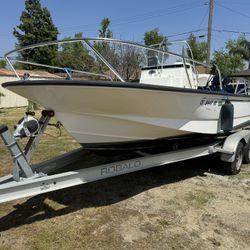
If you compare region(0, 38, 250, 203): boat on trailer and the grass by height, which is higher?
region(0, 38, 250, 203): boat on trailer

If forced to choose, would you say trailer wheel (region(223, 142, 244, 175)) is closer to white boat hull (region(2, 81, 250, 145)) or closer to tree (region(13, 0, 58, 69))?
white boat hull (region(2, 81, 250, 145))

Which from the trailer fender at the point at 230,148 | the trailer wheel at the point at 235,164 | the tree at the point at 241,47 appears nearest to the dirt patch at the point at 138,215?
the trailer wheel at the point at 235,164

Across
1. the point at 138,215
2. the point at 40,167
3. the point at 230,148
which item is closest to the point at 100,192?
the point at 138,215

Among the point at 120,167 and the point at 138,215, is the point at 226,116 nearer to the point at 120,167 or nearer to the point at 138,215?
the point at 120,167

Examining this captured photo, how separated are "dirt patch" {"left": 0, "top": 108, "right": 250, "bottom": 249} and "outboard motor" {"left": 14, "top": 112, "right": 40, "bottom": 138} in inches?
37.9

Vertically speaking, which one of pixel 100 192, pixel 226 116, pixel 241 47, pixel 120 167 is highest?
Result: pixel 241 47

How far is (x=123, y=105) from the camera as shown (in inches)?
Answer: 141

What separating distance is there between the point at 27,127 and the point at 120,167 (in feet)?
4.04

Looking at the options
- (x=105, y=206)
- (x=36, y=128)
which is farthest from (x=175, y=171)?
(x=36, y=128)

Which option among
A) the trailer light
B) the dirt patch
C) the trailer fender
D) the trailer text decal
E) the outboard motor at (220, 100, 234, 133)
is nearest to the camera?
the dirt patch

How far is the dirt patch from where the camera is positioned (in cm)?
306

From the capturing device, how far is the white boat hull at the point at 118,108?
338 cm

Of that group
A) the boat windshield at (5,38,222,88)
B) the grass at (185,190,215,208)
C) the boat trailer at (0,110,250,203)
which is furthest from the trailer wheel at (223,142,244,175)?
the boat windshield at (5,38,222,88)

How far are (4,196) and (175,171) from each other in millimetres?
3108
